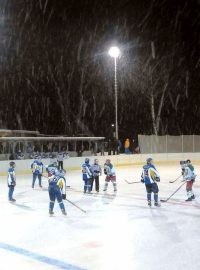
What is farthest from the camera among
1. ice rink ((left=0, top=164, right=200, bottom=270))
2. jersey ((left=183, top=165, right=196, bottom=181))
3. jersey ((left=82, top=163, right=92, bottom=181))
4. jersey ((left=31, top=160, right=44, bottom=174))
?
jersey ((left=31, top=160, right=44, bottom=174))

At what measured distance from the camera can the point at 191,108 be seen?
38312 millimetres

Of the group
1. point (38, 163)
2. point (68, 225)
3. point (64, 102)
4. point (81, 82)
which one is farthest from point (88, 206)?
point (64, 102)

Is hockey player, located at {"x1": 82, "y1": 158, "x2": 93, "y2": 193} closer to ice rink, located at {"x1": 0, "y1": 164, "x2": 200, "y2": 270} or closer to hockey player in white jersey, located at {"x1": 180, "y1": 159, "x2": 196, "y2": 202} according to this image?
ice rink, located at {"x1": 0, "y1": 164, "x2": 200, "y2": 270}

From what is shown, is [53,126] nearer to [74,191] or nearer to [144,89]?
[144,89]

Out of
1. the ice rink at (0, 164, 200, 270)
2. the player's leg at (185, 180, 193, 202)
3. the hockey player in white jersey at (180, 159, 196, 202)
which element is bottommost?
the ice rink at (0, 164, 200, 270)

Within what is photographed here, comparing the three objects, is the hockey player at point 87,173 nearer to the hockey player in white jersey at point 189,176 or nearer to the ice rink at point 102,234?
the ice rink at point 102,234

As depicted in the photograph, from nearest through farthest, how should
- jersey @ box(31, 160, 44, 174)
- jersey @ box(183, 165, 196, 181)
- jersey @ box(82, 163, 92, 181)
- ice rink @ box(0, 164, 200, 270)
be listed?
ice rink @ box(0, 164, 200, 270) → jersey @ box(183, 165, 196, 181) → jersey @ box(82, 163, 92, 181) → jersey @ box(31, 160, 44, 174)

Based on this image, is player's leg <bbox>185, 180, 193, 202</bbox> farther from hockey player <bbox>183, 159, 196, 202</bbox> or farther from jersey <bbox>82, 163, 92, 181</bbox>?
jersey <bbox>82, 163, 92, 181</bbox>

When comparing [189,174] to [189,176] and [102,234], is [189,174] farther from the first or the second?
[102,234]

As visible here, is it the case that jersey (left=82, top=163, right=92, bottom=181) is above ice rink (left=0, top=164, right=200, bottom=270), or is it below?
above

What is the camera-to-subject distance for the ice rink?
20.9 ft

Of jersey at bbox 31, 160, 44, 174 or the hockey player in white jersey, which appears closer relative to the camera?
the hockey player in white jersey

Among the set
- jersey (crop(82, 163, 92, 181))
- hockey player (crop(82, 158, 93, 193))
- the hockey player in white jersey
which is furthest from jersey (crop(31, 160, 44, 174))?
the hockey player in white jersey

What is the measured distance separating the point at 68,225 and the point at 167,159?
2159 cm
